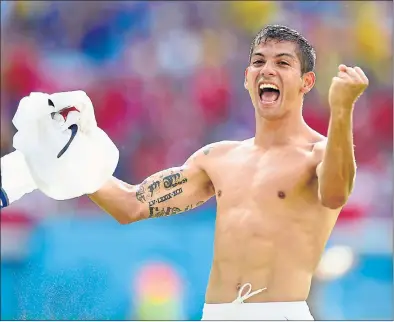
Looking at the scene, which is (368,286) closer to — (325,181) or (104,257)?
(104,257)

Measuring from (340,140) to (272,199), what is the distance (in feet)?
1.70

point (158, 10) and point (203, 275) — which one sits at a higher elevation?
point (158, 10)

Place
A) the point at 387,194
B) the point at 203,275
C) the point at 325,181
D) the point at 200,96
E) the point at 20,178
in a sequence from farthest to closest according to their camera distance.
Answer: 1. the point at 200,96
2. the point at 387,194
3. the point at 203,275
4. the point at 20,178
5. the point at 325,181

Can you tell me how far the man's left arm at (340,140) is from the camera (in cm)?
286

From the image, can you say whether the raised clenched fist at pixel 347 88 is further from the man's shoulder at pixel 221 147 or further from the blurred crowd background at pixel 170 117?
the blurred crowd background at pixel 170 117

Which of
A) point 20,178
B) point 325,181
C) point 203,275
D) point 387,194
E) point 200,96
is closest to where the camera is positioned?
point 325,181

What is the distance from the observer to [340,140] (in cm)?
291

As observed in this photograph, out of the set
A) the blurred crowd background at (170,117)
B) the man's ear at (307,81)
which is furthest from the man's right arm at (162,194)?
the blurred crowd background at (170,117)

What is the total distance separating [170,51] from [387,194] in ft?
7.50

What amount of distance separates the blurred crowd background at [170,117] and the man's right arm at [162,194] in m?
1.64

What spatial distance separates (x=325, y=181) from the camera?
304cm

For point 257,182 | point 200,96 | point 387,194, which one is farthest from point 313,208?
point 200,96

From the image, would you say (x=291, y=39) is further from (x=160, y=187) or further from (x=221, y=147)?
(x=160, y=187)

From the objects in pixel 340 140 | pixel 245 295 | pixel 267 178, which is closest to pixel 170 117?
pixel 267 178
